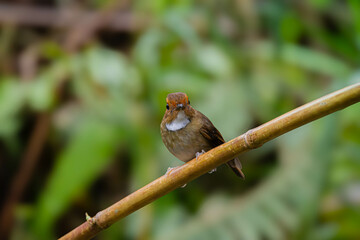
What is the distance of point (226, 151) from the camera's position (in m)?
0.91

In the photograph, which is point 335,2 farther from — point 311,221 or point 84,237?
point 84,237

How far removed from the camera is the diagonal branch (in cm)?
79

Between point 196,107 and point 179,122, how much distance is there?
1718mm

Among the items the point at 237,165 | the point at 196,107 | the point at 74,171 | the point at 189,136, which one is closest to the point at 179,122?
the point at 189,136

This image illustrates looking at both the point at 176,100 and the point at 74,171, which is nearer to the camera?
the point at 176,100

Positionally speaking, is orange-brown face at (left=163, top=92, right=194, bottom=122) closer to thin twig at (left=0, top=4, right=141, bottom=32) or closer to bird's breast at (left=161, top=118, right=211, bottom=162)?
bird's breast at (left=161, top=118, right=211, bottom=162)

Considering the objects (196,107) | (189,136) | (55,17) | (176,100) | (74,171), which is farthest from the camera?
(55,17)

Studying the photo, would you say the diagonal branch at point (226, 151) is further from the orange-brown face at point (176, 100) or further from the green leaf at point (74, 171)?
the green leaf at point (74, 171)

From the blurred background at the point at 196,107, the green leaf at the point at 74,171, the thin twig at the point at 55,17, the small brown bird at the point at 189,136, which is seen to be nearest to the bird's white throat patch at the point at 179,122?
the small brown bird at the point at 189,136

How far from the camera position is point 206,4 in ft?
11.7

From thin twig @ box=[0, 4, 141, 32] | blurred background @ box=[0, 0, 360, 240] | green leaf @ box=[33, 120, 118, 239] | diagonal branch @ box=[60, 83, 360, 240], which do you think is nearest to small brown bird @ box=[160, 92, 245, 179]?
diagonal branch @ box=[60, 83, 360, 240]

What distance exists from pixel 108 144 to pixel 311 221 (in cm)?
145

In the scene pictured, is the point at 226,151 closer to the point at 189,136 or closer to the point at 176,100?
the point at 176,100

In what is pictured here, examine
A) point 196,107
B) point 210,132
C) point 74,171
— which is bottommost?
point 210,132
